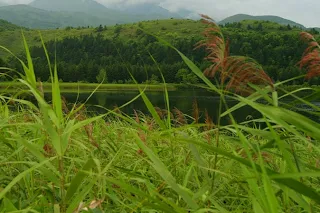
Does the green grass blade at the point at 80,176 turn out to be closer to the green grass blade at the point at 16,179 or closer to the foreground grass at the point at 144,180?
the foreground grass at the point at 144,180

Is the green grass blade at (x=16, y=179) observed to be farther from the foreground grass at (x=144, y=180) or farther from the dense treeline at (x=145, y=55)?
the dense treeline at (x=145, y=55)

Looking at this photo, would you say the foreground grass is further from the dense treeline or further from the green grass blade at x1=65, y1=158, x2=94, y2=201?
the dense treeline

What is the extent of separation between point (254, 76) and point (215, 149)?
0.92 ft

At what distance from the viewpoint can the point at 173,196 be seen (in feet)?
8.25

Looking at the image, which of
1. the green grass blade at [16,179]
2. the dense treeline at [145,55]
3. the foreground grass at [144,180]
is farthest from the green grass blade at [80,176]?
the dense treeline at [145,55]

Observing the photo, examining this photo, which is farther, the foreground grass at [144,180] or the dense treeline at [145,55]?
the dense treeline at [145,55]

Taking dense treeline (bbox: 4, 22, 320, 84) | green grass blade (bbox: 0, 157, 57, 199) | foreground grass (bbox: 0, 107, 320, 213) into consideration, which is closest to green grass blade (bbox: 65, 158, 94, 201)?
foreground grass (bbox: 0, 107, 320, 213)

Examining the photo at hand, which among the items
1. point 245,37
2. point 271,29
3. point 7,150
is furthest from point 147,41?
point 7,150

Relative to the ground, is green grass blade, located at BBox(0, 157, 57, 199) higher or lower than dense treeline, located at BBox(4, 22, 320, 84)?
higher

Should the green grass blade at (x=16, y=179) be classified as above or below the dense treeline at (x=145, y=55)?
above

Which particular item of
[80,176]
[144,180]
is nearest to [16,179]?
[80,176]

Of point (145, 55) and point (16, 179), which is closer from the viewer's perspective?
point (16, 179)

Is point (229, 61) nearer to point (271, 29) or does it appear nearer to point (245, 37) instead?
point (245, 37)

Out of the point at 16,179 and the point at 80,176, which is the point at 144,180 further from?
the point at 16,179
